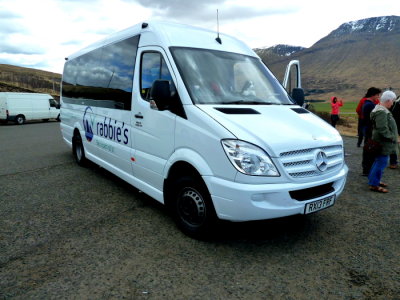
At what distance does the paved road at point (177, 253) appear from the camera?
2.82m

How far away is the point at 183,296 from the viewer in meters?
2.73

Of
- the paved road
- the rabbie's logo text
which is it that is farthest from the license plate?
the rabbie's logo text

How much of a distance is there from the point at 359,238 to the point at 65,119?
22.9 ft

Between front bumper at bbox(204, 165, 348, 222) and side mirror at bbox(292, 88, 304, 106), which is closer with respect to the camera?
front bumper at bbox(204, 165, 348, 222)

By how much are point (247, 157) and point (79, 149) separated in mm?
5348

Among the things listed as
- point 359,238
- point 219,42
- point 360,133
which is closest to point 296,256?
point 359,238

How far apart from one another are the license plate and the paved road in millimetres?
→ 476

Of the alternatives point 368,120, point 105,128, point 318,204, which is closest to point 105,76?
point 105,128

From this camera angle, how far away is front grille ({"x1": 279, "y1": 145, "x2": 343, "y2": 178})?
126 inches

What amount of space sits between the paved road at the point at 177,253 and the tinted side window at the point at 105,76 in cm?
165

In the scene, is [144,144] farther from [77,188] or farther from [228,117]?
[77,188]

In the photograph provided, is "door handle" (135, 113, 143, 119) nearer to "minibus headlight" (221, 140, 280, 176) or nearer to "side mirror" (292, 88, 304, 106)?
"minibus headlight" (221, 140, 280, 176)

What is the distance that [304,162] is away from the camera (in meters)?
3.31

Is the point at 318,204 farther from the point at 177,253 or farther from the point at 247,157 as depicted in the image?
the point at 177,253
